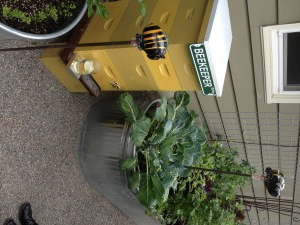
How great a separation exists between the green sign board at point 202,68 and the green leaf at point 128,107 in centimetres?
49

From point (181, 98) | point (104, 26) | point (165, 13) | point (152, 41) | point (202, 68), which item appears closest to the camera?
point (152, 41)

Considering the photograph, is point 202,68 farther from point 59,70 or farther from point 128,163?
point 59,70

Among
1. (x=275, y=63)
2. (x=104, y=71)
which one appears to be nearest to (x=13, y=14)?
(x=104, y=71)

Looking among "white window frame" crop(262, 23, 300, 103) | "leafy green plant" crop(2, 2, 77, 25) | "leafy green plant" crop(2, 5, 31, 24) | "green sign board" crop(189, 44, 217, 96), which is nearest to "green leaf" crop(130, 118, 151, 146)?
"green sign board" crop(189, 44, 217, 96)

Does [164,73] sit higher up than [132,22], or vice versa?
[132,22]

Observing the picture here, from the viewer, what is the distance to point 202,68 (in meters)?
1.87

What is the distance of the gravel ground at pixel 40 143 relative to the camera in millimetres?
1960

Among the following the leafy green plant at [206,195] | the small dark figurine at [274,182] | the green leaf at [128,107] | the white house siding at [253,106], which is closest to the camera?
the small dark figurine at [274,182]

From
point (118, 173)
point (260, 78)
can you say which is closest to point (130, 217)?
point (118, 173)

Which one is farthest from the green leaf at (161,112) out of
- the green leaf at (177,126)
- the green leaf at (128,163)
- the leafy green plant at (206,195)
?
the leafy green plant at (206,195)

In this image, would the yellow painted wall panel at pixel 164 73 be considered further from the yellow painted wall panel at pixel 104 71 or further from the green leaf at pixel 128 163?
the green leaf at pixel 128 163

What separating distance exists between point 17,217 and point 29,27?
114 cm

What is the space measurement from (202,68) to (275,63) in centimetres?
94

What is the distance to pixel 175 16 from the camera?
6.40 ft
